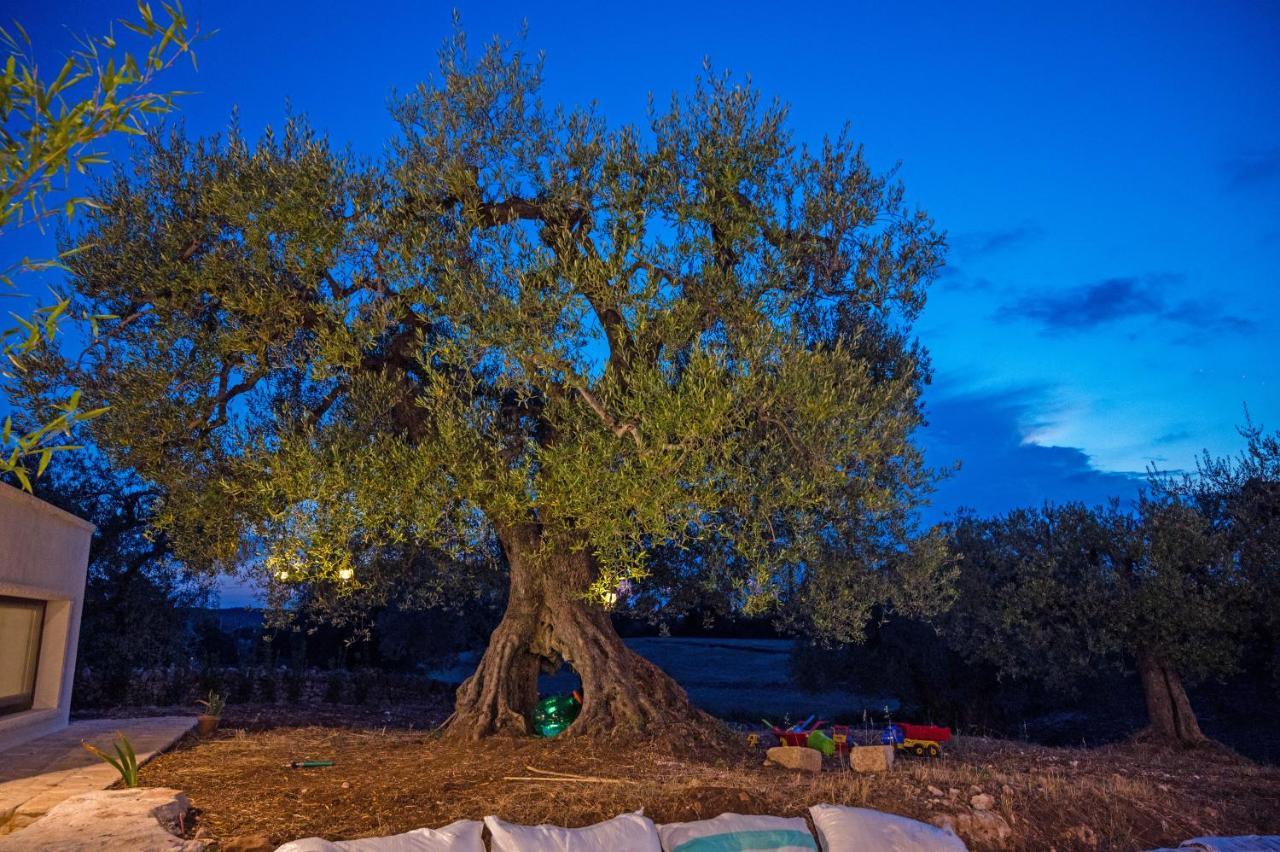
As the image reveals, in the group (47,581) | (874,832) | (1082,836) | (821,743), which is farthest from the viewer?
(47,581)

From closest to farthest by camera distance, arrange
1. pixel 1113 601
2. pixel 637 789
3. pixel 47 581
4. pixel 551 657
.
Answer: pixel 637 789 → pixel 551 657 → pixel 47 581 → pixel 1113 601

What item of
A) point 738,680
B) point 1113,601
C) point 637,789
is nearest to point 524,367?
point 637,789

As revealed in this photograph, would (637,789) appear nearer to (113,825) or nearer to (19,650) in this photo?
(113,825)

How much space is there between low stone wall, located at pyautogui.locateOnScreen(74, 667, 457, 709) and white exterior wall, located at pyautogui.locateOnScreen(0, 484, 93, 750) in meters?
4.66

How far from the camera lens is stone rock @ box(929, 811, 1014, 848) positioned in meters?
8.74

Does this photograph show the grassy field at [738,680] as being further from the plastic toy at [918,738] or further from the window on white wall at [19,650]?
the window on white wall at [19,650]

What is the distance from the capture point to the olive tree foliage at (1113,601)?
58.2ft

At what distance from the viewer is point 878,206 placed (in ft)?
43.7

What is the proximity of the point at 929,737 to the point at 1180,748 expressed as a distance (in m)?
7.19

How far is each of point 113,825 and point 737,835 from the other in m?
5.17

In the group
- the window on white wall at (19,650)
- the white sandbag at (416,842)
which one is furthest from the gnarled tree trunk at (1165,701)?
the window on white wall at (19,650)

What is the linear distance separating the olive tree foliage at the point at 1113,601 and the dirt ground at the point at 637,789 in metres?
4.20

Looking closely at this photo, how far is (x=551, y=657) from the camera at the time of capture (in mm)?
14578

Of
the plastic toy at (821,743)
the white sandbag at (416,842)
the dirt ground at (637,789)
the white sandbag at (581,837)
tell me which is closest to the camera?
the white sandbag at (416,842)
